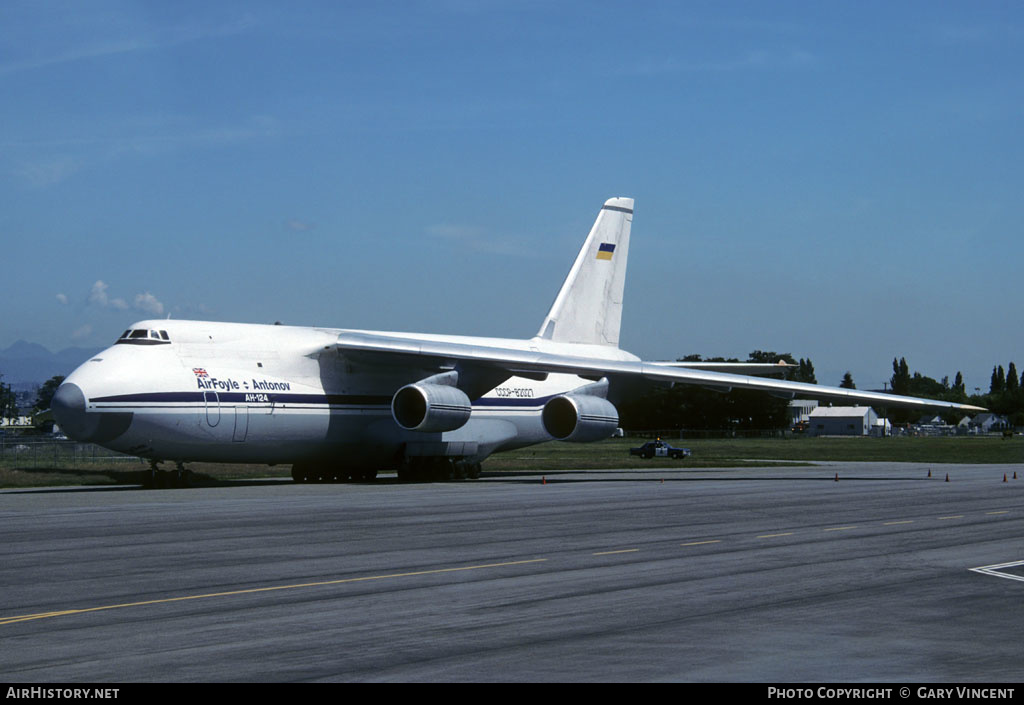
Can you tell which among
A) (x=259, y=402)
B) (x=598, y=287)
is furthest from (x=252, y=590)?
(x=598, y=287)

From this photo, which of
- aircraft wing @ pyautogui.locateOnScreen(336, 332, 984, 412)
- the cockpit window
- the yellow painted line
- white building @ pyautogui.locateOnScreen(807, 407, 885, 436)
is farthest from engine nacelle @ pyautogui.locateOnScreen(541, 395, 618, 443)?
white building @ pyautogui.locateOnScreen(807, 407, 885, 436)

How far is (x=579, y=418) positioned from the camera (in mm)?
35219

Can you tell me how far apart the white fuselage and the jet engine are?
1.53m

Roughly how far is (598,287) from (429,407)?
1246 centimetres

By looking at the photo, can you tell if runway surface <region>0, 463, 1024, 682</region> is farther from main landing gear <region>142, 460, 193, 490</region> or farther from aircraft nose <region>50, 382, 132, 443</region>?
main landing gear <region>142, 460, 193, 490</region>

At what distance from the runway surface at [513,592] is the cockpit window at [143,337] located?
7.14 meters

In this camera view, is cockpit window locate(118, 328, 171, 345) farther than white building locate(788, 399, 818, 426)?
Result: No

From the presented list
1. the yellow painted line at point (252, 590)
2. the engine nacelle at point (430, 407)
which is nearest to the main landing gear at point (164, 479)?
the engine nacelle at point (430, 407)

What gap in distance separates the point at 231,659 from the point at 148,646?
0.92 metres

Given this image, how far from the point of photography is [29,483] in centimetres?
3450

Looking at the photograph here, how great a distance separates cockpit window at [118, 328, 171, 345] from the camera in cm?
3041

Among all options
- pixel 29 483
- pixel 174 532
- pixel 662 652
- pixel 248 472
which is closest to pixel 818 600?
pixel 662 652
